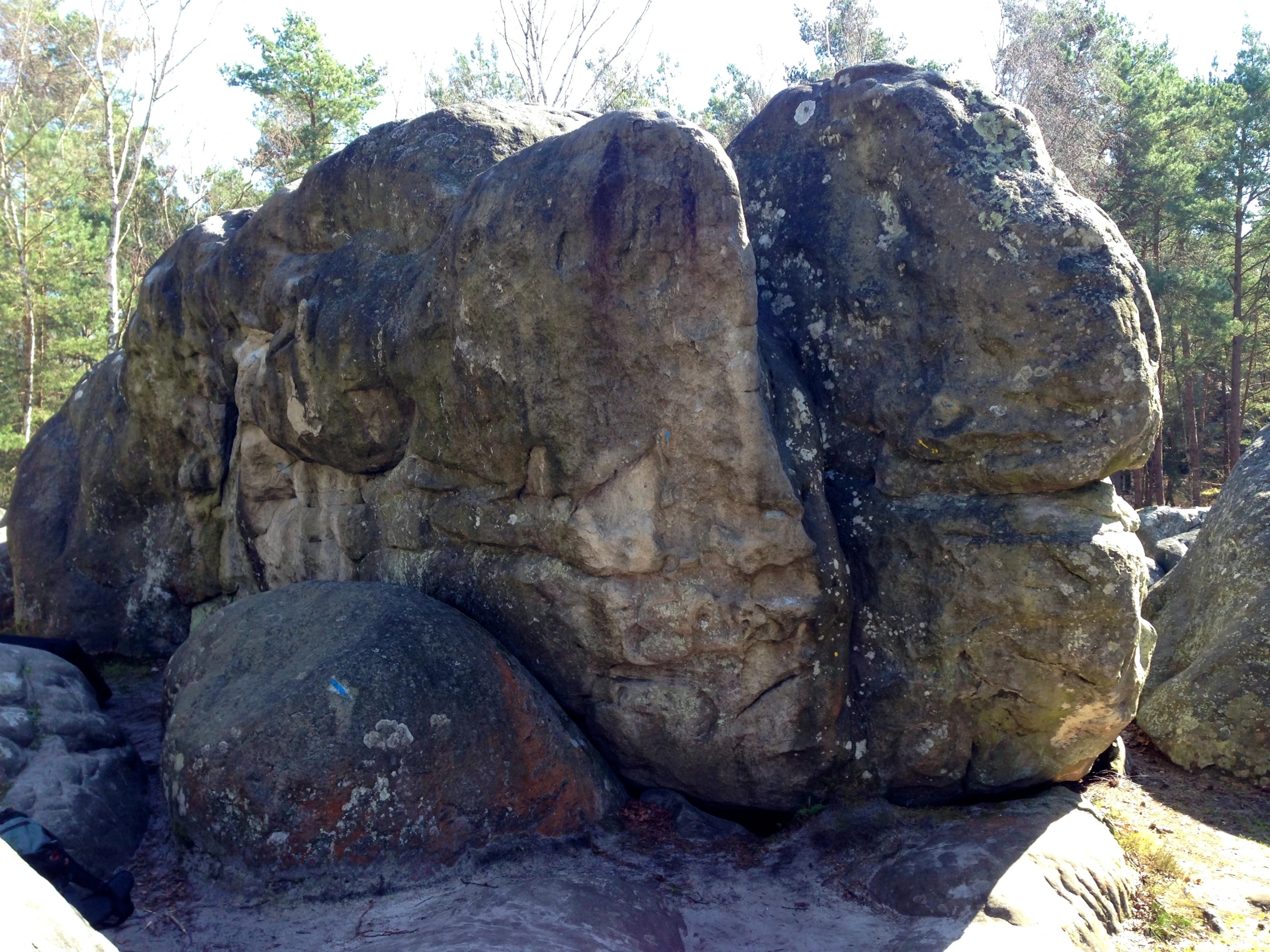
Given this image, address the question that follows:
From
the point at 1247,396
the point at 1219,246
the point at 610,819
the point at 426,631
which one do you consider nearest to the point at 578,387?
the point at 426,631

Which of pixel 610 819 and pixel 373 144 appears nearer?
pixel 610 819

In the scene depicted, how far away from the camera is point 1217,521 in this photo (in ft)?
22.3

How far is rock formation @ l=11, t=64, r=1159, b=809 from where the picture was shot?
14.8ft

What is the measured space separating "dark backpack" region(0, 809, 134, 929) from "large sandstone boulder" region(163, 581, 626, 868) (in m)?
0.42

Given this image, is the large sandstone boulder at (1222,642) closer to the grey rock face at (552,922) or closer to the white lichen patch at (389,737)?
the grey rock face at (552,922)

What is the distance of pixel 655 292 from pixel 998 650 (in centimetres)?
236

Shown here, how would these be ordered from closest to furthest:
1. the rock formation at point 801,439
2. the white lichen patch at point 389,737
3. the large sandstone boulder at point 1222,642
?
the white lichen patch at point 389,737 → the rock formation at point 801,439 → the large sandstone boulder at point 1222,642

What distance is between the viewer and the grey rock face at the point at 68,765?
4.37 m

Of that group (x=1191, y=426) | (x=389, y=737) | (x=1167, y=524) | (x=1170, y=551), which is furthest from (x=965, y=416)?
(x=1191, y=426)

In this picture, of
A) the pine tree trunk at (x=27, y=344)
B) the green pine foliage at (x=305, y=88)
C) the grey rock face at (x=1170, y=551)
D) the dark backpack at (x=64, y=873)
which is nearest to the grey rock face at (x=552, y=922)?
the dark backpack at (x=64, y=873)

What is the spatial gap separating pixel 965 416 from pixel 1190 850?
8.00 feet

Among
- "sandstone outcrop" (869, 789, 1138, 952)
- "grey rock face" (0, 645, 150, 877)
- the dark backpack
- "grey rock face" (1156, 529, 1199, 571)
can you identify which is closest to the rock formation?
"sandstone outcrop" (869, 789, 1138, 952)

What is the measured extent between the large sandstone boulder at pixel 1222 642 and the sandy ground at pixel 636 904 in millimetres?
698

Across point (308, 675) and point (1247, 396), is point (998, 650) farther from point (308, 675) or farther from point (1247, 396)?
point (1247, 396)
